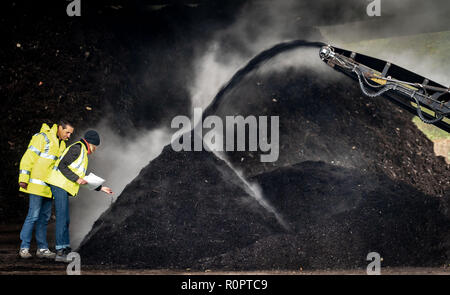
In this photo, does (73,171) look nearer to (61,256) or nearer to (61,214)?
(61,214)

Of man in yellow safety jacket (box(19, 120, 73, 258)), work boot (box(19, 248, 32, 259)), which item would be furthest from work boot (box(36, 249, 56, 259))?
work boot (box(19, 248, 32, 259))

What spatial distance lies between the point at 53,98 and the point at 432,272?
7.56 meters

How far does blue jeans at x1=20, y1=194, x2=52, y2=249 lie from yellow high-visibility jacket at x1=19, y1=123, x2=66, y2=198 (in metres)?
0.14

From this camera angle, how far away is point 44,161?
205 inches

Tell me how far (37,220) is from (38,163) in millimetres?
795

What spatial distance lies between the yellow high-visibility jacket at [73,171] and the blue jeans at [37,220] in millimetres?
399

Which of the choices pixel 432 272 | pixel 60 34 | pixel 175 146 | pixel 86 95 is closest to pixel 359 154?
pixel 432 272

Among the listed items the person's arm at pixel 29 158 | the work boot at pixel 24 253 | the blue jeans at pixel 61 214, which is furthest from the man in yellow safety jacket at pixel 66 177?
the work boot at pixel 24 253

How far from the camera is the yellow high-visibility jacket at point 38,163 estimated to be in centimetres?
520

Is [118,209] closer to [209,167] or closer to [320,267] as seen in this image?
[209,167]

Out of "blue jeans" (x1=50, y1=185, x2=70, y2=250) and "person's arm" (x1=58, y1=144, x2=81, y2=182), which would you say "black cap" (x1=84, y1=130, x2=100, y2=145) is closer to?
"person's arm" (x1=58, y1=144, x2=81, y2=182)

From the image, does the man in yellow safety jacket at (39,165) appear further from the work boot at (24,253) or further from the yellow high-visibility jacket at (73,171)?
the yellow high-visibility jacket at (73,171)

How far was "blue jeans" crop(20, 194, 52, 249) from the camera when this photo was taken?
529 cm

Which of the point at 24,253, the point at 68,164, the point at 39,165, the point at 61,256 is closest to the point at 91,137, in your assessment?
the point at 68,164
